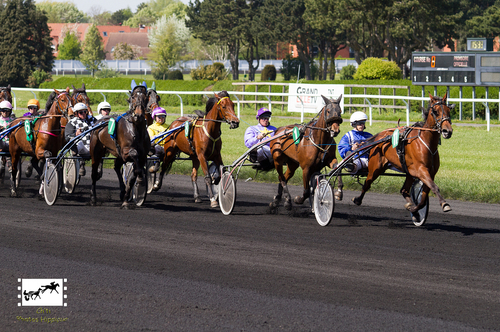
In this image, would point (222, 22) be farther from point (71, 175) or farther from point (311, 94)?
Result: point (71, 175)

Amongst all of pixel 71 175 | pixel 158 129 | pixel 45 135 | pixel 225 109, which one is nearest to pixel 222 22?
pixel 158 129

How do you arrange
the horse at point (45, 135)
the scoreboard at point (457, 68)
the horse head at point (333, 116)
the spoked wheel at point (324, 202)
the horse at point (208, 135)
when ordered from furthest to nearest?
the scoreboard at point (457, 68)
the horse at point (45, 135)
the horse at point (208, 135)
the horse head at point (333, 116)
the spoked wheel at point (324, 202)

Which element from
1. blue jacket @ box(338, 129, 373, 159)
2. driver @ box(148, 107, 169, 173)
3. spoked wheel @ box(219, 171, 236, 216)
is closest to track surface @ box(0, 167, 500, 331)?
spoked wheel @ box(219, 171, 236, 216)

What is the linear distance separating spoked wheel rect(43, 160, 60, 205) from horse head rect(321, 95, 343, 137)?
162 inches

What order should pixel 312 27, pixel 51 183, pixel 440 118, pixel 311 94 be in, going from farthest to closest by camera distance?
pixel 312 27 → pixel 311 94 → pixel 51 183 → pixel 440 118

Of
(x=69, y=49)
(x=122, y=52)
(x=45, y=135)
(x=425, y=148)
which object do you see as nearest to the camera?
(x=425, y=148)

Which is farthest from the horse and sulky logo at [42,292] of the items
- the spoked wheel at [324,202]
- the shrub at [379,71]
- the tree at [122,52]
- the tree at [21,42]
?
the tree at [122,52]

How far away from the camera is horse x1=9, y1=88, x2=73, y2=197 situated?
11.1 meters

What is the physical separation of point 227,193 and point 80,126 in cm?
275

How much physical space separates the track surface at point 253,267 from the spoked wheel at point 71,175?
142 centimetres

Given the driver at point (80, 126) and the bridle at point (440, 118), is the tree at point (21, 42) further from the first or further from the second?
the bridle at point (440, 118)

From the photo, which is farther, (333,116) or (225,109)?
(225,109)

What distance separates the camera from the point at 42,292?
564cm

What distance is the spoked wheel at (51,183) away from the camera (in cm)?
1034
